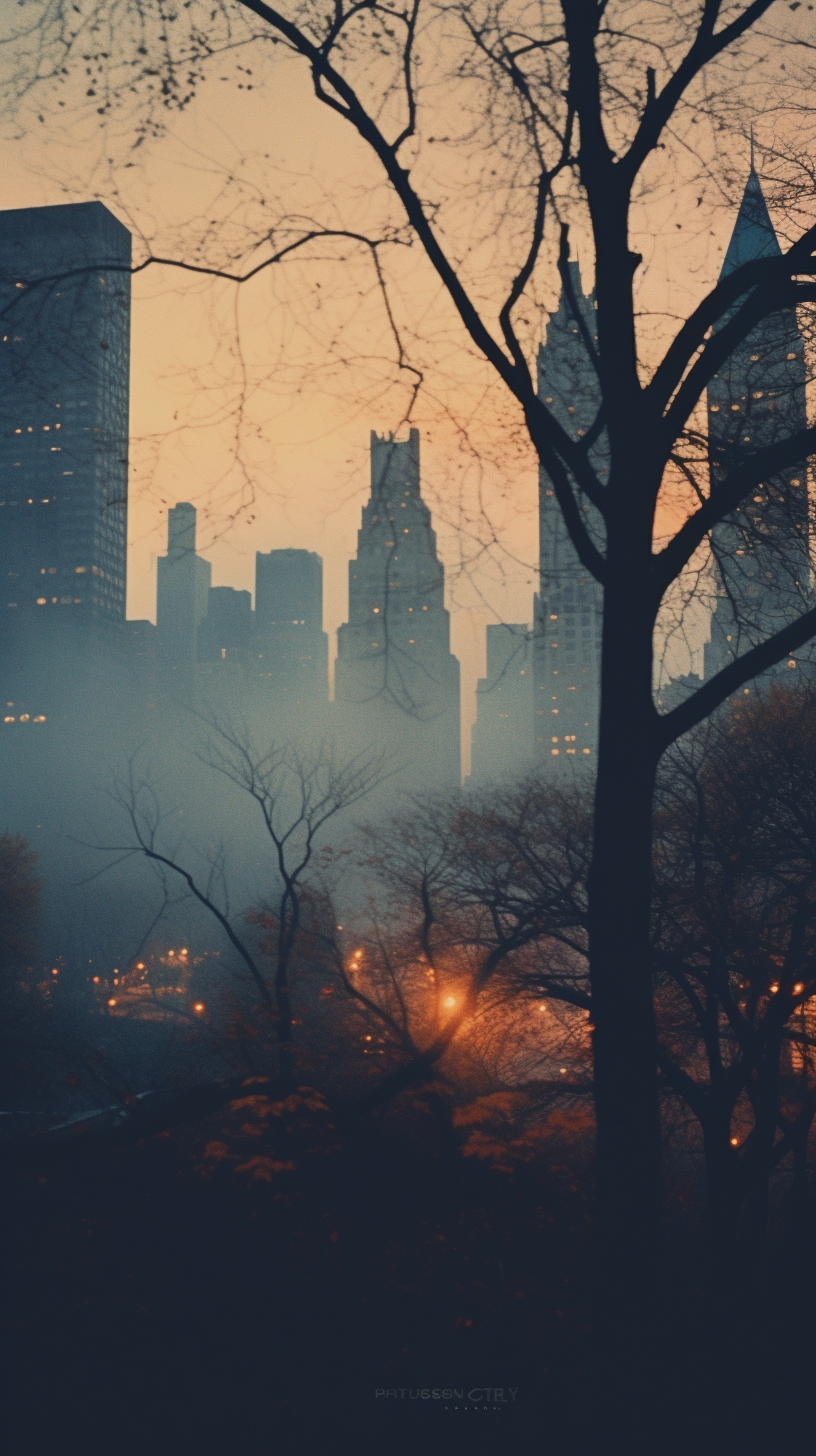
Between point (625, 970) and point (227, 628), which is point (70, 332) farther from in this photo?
point (227, 628)

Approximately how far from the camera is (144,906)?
5259 cm

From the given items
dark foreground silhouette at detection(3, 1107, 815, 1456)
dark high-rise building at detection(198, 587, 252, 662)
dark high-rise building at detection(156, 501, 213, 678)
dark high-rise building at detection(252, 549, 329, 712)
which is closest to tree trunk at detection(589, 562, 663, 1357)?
dark foreground silhouette at detection(3, 1107, 815, 1456)

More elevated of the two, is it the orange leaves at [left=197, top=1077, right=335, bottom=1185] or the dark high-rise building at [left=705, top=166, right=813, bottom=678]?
the dark high-rise building at [left=705, top=166, right=813, bottom=678]

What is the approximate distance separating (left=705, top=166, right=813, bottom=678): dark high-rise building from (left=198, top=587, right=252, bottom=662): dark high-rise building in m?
57.6

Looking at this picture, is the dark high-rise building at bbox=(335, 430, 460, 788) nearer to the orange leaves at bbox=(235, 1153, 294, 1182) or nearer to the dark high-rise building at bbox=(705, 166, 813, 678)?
the dark high-rise building at bbox=(705, 166, 813, 678)

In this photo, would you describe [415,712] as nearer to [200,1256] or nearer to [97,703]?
[200,1256]

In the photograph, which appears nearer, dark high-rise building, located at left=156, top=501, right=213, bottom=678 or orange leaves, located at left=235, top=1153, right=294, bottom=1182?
orange leaves, located at left=235, top=1153, right=294, bottom=1182

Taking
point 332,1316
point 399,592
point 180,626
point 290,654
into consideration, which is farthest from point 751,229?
point 180,626

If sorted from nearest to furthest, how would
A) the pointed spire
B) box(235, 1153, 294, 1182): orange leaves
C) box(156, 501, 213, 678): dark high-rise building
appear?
the pointed spire
box(235, 1153, 294, 1182): orange leaves
box(156, 501, 213, 678): dark high-rise building

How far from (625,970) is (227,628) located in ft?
274

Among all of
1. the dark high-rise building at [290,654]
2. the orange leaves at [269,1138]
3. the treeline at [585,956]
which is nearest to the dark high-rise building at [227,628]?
the dark high-rise building at [290,654]

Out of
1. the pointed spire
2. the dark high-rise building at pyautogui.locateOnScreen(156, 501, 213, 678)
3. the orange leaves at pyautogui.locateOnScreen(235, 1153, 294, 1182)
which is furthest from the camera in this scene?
the dark high-rise building at pyautogui.locateOnScreen(156, 501, 213, 678)

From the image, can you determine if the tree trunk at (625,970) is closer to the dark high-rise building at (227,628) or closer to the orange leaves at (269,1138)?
the orange leaves at (269,1138)

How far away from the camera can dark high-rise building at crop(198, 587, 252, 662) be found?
248ft
